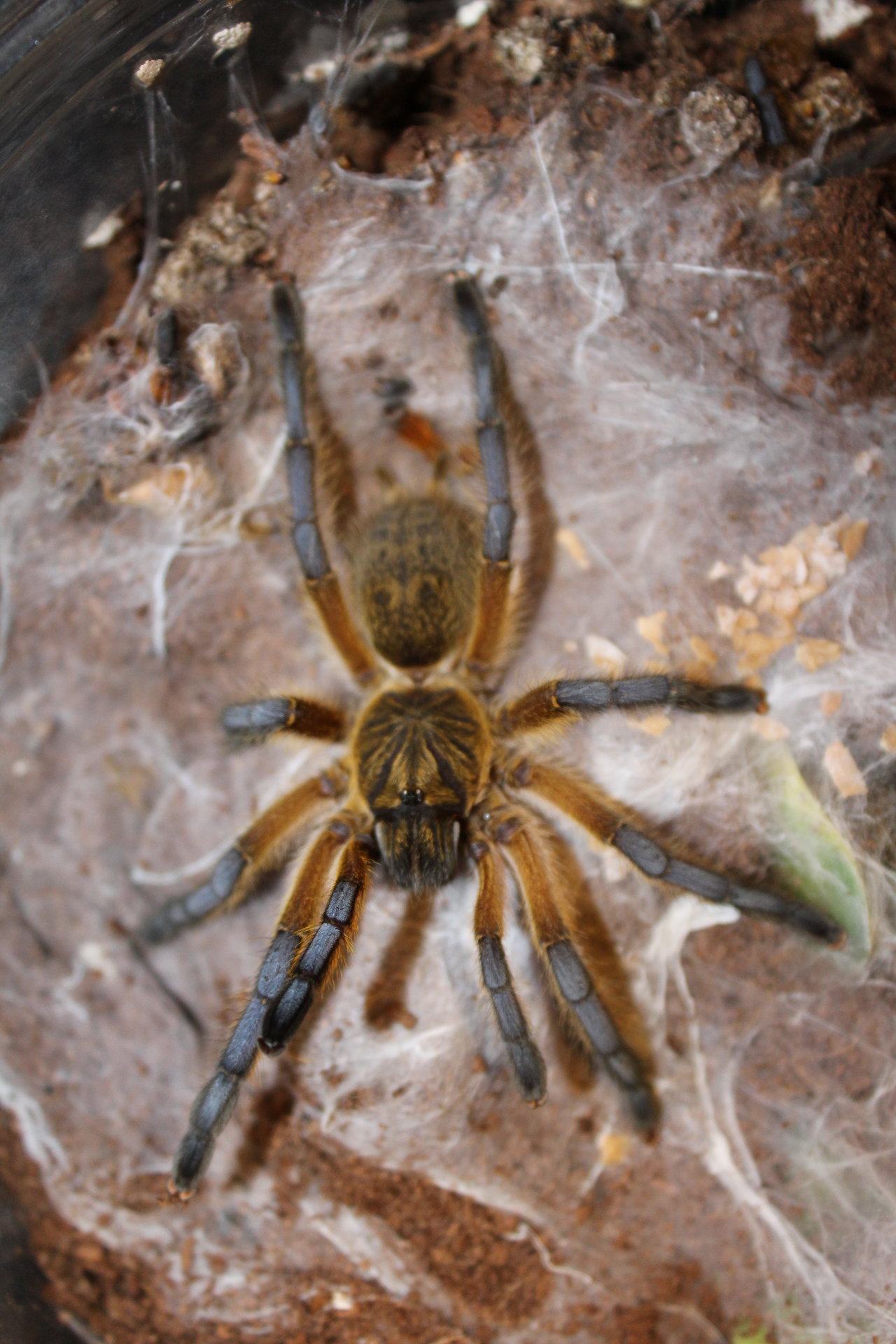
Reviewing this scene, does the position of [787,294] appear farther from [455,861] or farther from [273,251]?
[455,861]

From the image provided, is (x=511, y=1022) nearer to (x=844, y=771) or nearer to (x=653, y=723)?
(x=653, y=723)

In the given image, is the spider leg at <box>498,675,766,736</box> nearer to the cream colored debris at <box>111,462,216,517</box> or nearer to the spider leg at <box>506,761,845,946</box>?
the spider leg at <box>506,761,845,946</box>

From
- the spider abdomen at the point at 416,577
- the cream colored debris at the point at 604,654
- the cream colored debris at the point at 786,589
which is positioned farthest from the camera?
the cream colored debris at the point at 604,654

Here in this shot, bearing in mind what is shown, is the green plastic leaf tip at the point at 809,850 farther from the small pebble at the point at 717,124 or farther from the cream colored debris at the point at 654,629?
the small pebble at the point at 717,124

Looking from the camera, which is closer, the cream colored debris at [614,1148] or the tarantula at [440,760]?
the tarantula at [440,760]

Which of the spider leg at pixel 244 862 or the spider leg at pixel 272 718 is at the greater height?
the spider leg at pixel 272 718

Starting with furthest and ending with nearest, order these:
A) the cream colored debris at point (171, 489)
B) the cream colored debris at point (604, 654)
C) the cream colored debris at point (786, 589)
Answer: the cream colored debris at point (171, 489) → the cream colored debris at point (604, 654) → the cream colored debris at point (786, 589)

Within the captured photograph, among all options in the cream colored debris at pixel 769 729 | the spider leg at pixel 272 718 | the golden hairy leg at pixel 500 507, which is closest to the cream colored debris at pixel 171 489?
the spider leg at pixel 272 718
